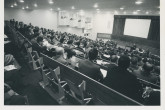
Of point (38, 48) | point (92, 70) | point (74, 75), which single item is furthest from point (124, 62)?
point (38, 48)

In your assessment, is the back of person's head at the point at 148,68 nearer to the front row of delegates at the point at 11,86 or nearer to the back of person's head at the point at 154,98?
the back of person's head at the point at 154,98

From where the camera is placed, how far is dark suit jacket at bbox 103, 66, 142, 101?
1.57 meters

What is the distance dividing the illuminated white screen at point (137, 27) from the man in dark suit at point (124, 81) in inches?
413

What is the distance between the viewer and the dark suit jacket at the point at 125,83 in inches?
61.8

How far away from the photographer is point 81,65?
2.20 meters

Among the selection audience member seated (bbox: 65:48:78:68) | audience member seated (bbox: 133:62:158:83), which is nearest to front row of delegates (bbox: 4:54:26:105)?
audience member seated (bbox: 65:48:78:68)

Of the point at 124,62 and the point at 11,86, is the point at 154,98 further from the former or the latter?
the point at 11,86

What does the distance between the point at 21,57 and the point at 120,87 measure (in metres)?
3.97

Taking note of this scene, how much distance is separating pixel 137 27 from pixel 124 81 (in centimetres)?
1135

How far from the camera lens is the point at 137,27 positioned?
1162cm

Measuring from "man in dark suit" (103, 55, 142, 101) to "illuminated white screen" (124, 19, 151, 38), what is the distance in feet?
34.4

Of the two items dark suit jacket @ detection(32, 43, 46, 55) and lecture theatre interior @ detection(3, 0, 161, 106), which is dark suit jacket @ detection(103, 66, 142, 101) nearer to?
lecture theatre interior @ detection(3, 0, 161, 106)
